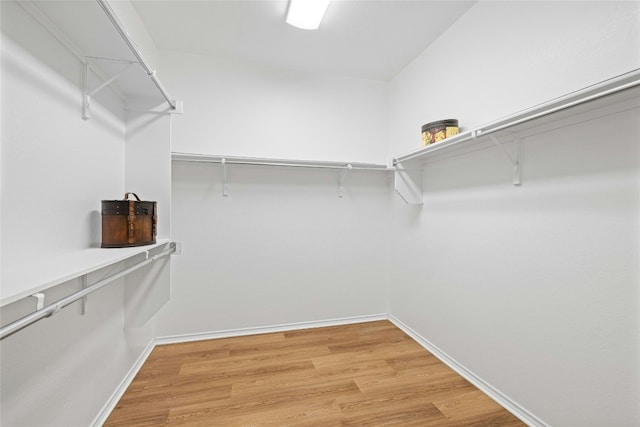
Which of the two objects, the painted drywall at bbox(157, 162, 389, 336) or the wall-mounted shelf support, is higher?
the wall-mounted shelf support

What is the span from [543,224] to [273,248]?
199cm

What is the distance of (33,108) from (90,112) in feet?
1.23

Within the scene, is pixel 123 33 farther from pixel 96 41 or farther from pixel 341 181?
pixel 341 181

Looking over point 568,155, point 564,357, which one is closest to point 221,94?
point 568,155

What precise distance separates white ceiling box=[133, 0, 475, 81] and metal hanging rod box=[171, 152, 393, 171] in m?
0.91

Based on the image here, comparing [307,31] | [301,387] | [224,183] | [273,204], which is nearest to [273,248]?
[273,204]

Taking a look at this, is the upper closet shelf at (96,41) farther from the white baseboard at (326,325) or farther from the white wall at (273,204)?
the white baseboard at (326,325)

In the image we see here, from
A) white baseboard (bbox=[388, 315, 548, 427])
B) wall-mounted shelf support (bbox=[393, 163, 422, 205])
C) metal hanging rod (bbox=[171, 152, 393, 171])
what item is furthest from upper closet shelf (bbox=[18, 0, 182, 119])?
white baseboard (bbox=[388, 315, 548, 427])

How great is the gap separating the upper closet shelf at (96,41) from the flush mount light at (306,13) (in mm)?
970

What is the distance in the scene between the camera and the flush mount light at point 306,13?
1.78m

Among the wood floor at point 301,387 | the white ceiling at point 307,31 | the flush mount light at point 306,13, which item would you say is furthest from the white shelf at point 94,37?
the wood floor at point 301,387

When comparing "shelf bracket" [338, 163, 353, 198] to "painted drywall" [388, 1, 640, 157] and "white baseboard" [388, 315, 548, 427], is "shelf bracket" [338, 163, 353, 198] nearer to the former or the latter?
"painted drywall" [388, 1, 640, 157]

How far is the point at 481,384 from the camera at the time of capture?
1793mm

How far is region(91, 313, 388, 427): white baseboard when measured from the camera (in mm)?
1571
